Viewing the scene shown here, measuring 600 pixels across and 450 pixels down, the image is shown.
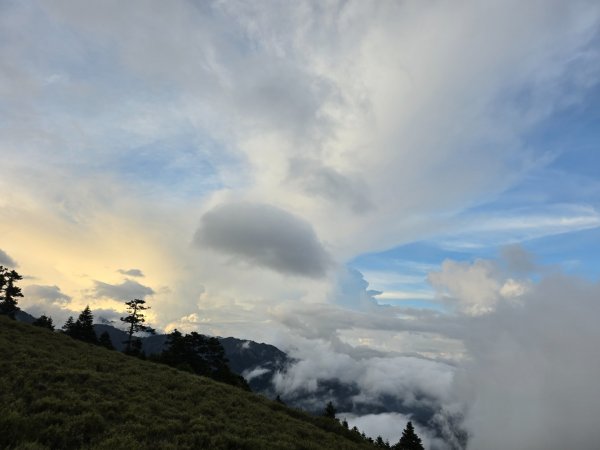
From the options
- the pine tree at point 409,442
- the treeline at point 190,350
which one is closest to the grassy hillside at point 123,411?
the treeline at point 190,350

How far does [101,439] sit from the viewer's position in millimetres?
13344

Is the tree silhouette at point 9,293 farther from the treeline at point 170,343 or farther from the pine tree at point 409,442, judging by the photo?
the pine tree at point 409,442

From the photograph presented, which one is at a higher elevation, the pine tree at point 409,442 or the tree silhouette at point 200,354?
the tree silhouette at point 200,354

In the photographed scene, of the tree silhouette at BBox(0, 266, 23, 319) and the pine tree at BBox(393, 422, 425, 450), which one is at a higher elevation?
the tree silhouette at BBox(0, 266, 23, 319)

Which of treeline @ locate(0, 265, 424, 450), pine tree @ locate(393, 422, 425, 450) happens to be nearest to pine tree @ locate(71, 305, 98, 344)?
treeline @ locate(0, 265, 424, 450)

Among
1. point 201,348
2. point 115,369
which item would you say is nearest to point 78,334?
point 201,348

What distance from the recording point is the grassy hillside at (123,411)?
13.2 meters

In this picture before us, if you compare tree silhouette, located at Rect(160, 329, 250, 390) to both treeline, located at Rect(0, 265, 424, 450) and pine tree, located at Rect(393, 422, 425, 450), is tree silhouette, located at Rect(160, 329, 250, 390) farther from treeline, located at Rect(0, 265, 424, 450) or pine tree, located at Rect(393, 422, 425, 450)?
pine tree, located at Rect(393, 422, 425, 450)

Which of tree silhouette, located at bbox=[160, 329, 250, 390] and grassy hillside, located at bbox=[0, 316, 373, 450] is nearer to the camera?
grassy hillside, located at bbox=[0, 316, 373, 450]

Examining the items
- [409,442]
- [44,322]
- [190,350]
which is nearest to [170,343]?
[190,350]

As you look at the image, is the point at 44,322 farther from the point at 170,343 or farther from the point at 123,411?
the point at 123,411

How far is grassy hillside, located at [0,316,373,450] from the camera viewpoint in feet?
43.4

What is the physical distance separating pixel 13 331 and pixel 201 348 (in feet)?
116

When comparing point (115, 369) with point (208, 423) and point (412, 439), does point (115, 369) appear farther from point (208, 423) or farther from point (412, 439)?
point (412, 439)
